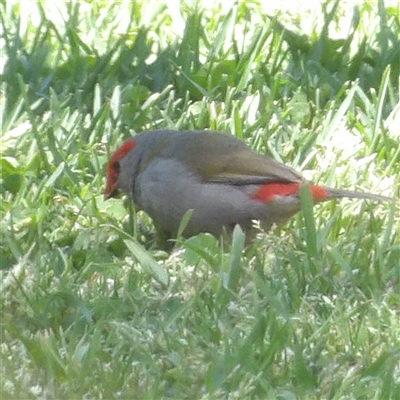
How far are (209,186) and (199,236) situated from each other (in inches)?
15.2

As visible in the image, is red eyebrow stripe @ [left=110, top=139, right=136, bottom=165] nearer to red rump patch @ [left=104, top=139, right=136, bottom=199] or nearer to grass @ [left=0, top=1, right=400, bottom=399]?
red rump patch @ [left=104, top=139, right=136, bottom=199]

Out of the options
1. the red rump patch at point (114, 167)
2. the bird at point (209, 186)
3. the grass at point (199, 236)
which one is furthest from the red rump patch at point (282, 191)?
the red rump patch at point (114, 167)

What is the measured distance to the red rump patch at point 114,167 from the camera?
491cm

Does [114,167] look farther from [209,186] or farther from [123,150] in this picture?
[209,186]

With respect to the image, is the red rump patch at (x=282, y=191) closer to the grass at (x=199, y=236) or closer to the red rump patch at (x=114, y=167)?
the grass at (x=199, y=236)

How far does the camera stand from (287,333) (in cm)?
362

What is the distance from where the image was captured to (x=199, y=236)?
446cm

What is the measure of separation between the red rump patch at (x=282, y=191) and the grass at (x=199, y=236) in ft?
0.33

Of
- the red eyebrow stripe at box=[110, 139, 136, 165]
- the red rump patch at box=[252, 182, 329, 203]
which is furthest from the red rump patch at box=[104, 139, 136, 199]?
the red rump patch at box=[252, 182, 329, 203]

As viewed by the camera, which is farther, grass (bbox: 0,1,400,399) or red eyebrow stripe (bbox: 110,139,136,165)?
red eyebrow stripe (bbox: 110,139,136,165)

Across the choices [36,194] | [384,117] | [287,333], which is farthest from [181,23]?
[287,333]

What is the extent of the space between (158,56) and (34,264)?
2.20 metres

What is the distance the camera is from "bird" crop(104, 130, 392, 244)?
4.73 m

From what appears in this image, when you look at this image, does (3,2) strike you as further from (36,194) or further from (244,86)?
(36,194)
